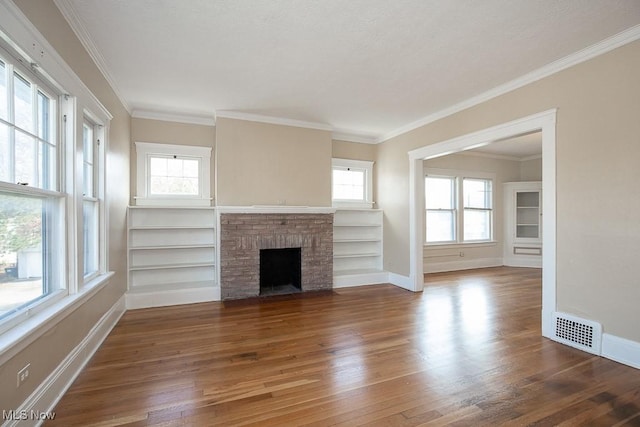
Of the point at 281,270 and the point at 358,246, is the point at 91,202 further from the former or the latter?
the point at 358,246

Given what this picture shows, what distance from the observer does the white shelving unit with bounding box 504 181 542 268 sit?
690cm

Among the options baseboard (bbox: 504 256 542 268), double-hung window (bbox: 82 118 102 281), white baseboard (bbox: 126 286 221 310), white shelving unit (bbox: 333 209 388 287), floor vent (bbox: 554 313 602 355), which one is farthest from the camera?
baseboard (bbox: 504 256 542 268)

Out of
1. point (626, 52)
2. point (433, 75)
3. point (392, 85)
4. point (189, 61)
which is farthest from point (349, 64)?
point (626, 52)

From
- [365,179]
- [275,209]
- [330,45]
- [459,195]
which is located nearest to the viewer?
[330,45]

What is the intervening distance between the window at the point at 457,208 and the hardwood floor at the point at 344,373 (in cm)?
291

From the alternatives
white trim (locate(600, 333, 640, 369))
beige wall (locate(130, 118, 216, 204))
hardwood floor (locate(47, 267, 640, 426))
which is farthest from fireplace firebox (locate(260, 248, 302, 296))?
white trim (locate(600, 333, 640, 369))

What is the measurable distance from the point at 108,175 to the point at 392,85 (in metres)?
3.37

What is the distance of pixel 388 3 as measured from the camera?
6.75 ft

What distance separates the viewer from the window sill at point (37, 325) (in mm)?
1416

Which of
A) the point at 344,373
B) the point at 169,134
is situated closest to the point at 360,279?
the point at 344,373

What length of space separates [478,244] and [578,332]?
4.36m

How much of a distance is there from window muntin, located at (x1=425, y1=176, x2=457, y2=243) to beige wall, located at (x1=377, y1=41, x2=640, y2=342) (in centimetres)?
336

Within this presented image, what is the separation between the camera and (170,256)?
4406mm

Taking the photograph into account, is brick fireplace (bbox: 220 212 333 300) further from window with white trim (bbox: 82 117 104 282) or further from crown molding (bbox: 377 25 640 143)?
crown molding (bbox: 377 25 640 143)
